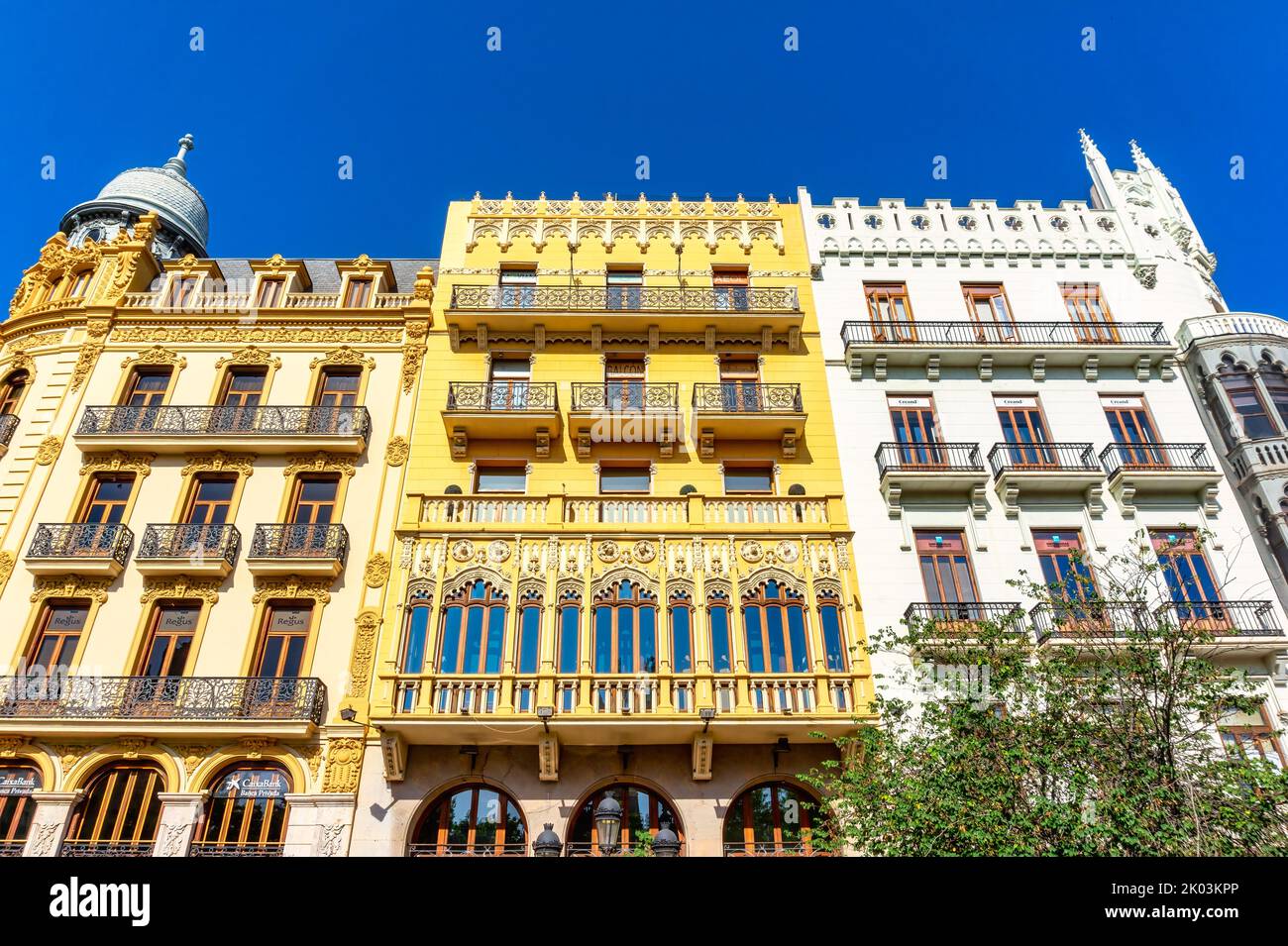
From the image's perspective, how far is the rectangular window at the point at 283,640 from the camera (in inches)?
724

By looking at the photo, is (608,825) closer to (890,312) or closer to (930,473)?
(930,473)

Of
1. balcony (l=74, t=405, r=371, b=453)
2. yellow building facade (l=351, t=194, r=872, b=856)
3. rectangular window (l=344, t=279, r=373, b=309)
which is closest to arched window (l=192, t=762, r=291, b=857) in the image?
yellow building facade (l=351, t=194, r=872, b=856)

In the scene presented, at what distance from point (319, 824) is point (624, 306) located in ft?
50.0

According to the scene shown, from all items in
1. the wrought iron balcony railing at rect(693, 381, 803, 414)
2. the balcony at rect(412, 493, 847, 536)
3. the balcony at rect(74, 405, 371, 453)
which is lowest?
the balcony at rect(412, 493, 847, 536)

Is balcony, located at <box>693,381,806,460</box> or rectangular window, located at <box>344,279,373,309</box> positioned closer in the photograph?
balcony, located at <box>693,381,806,460</box>

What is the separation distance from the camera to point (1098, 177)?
91.1ft

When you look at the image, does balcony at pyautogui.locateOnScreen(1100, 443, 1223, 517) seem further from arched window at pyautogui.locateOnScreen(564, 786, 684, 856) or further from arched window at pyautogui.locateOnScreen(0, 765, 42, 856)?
arched window at pyautogui.locateOnScreen(0, 765, 42, 856)

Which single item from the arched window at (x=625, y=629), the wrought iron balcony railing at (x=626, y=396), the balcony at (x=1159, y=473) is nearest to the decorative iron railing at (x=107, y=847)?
the arched window at (x=625, y=629)

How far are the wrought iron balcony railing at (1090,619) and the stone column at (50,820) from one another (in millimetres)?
18913

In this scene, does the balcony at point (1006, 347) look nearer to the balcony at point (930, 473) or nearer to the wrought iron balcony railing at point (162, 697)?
the balcony at point (930, 473)

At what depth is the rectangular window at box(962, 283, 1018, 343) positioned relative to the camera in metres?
23.9

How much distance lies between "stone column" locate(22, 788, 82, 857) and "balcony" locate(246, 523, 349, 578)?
5.58m

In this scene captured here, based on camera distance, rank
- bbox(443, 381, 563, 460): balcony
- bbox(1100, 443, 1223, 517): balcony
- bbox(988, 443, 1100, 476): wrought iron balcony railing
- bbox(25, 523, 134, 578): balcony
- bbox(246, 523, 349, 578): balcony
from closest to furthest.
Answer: bbox(25, 523, 134, 578): balcony
bbox(246, 523, 349, 578): balcony
bbox(1100, 443, 1223, 517): balcony
bbox(988, 443, 1100, 476): wrought iron balcony railing
bbox(443, 381, 563, 460): balcony
